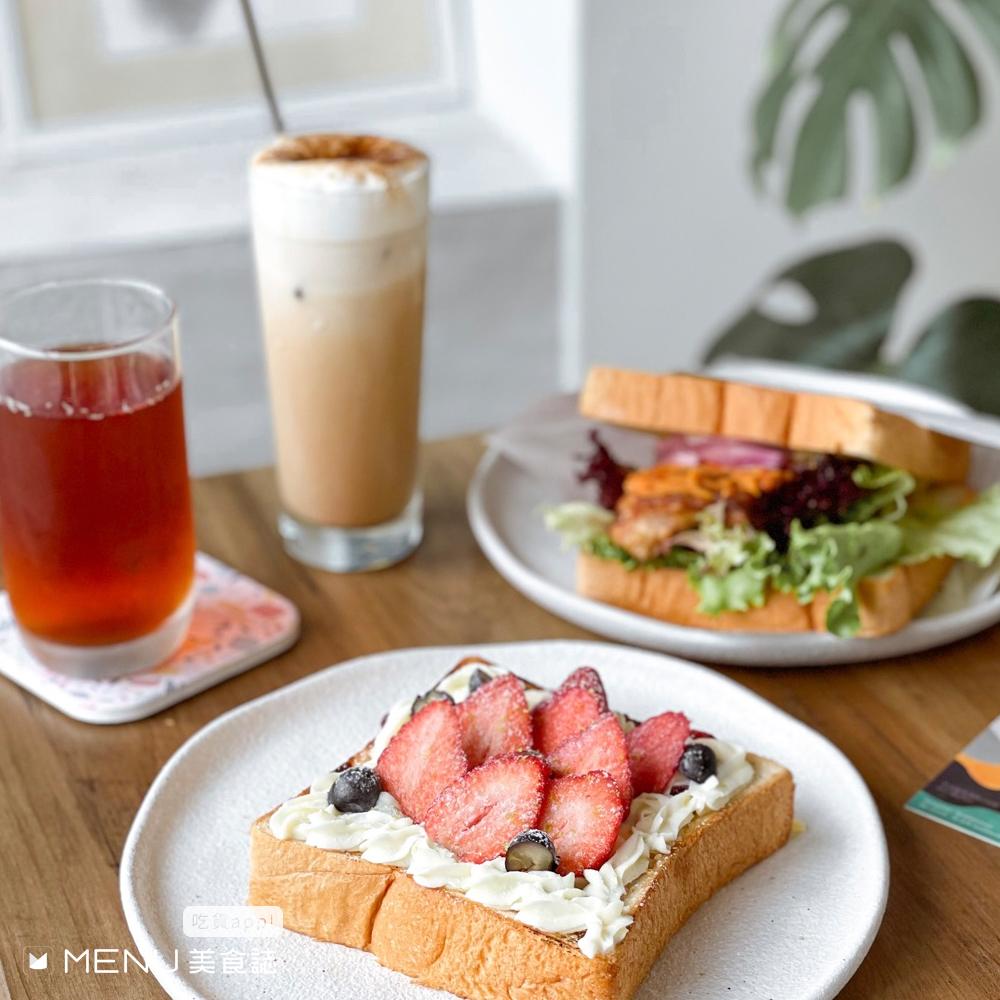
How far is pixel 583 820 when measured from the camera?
3.38ft

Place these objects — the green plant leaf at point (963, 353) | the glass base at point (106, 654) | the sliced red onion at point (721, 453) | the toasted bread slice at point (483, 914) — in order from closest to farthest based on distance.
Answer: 1. the toasted bread slice at point (483, 914)
2. the glass base at point (106, 654)
3. the sliced red onion at point (721, 453)
4. the green plant leaf at point (963, 353)

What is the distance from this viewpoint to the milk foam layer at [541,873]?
38.5 inches

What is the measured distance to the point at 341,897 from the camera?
41.2 inches

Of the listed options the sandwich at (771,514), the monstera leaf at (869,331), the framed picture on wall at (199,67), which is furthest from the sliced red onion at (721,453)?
the framed picture on wall at (199,67)

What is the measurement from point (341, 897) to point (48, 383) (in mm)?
547

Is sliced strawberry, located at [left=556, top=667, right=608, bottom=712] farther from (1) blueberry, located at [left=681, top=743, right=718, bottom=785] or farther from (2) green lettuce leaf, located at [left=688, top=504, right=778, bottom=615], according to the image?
(2) green lettuce leaf, located at [left=688, top=504, right=778, bottom=615]

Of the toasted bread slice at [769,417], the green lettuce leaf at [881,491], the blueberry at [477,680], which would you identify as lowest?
the green lettuce leaf at [881,491]

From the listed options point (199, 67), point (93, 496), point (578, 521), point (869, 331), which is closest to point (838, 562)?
point (578, 521)

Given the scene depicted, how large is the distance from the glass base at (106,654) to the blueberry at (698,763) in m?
0.57

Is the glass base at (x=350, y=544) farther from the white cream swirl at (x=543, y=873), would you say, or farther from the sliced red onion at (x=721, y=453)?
the white cream swirl at (x=543, y=873)

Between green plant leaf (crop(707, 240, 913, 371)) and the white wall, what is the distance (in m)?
0.53

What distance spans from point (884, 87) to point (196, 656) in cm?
177

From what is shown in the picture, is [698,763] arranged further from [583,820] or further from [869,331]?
[869,331]

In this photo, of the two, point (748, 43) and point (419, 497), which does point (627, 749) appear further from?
point (748, 43)
